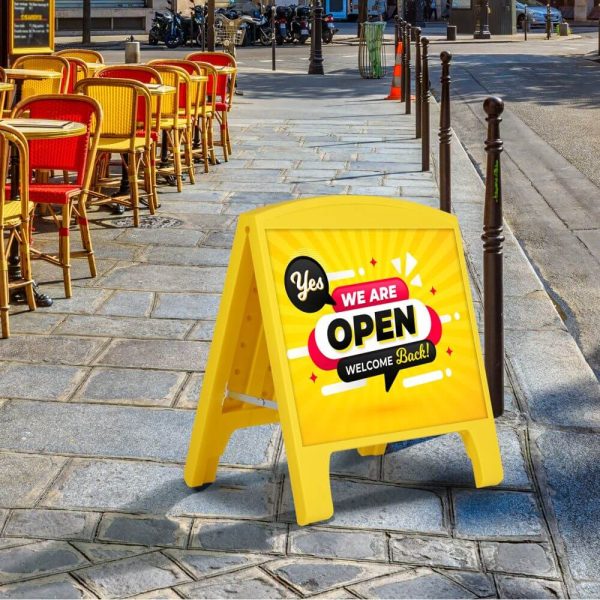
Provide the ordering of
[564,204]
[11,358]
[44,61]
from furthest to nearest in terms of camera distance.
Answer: [44,61] → [564,204] → [11,358]

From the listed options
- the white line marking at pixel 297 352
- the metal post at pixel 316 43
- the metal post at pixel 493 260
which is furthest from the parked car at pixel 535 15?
the white line marking at pixel 297 352

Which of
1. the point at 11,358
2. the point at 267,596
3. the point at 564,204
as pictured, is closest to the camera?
the point at 267,596

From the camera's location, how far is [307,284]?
382 centimetres

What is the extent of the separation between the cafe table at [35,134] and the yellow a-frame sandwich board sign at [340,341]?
2693 millimetres

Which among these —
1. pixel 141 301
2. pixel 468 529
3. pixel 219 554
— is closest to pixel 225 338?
pixel 219 554

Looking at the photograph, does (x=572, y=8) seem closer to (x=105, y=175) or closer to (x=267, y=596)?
(x=105, y=175)

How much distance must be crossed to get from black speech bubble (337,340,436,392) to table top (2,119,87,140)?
2.96 metres

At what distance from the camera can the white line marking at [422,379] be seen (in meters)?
3.98

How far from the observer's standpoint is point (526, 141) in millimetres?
14555

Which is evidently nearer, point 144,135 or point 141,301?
point 141,301

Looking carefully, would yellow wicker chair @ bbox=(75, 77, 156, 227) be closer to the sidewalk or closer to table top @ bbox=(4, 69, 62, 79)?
table top @ bbox=(4, 69, 62, 79)

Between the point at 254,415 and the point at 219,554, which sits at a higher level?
the point at 254,415

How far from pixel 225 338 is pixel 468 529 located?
3.23 feet

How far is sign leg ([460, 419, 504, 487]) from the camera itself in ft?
13.3
